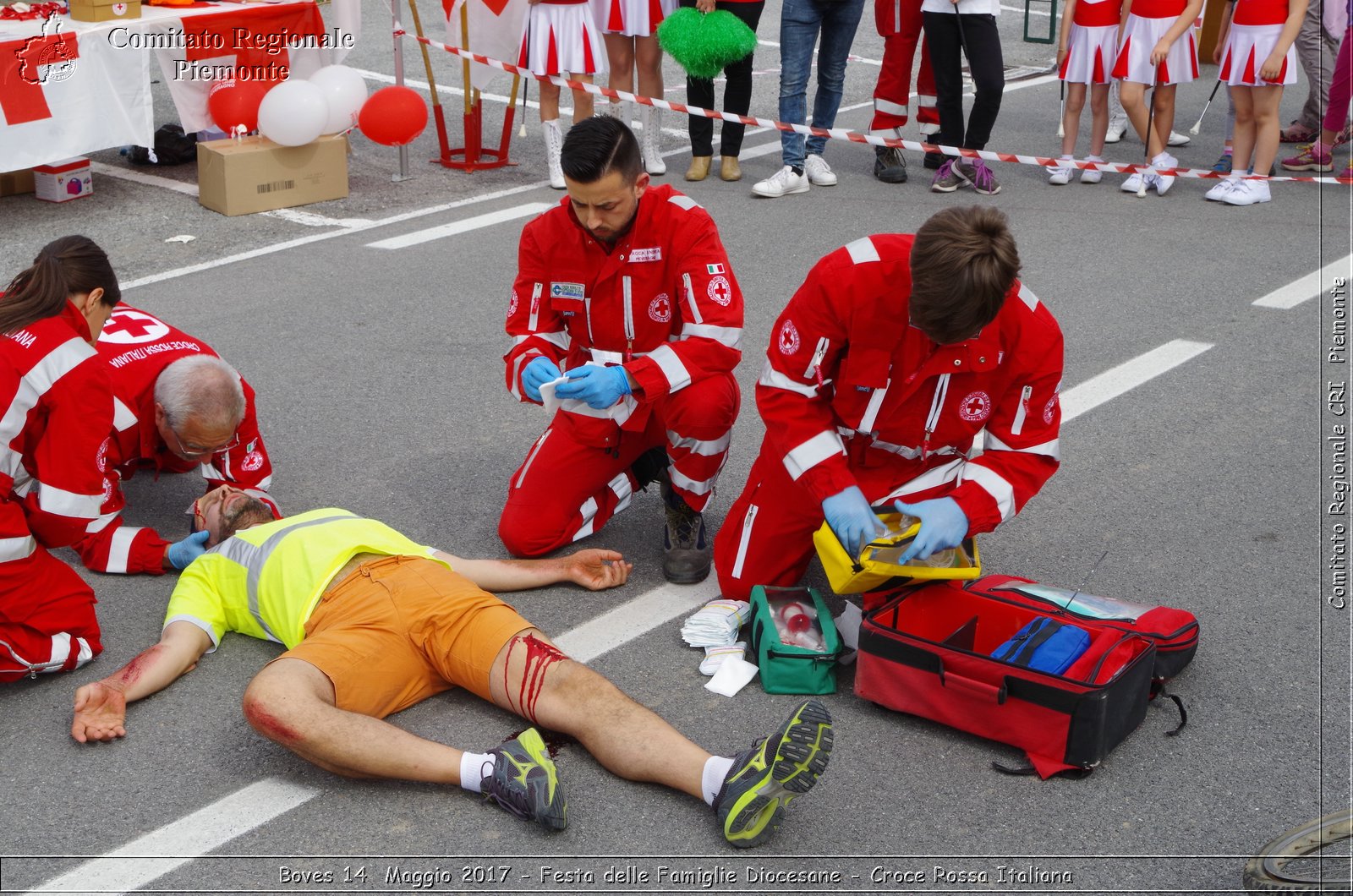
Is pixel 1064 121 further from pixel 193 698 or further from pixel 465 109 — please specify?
pixel 193 698

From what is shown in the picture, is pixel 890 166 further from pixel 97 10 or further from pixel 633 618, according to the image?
pixel 633 618

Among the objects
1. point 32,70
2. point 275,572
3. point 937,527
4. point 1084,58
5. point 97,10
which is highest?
point 97,10

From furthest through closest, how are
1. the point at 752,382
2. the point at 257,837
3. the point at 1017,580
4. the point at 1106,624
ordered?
1. the point at 752,382
2. the point at 1017,580
3. the point at 1106,624
4. the point at 257,837

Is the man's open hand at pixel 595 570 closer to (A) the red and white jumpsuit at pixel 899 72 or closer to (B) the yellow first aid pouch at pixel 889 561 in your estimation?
(B) the yellow first aid pouch at pixel 889 561

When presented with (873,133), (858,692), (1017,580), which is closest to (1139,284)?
(873,133)

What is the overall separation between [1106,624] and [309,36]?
6.75 meters

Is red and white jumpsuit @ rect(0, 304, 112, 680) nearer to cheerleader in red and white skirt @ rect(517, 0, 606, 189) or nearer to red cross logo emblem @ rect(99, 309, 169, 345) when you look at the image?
red cross logo emblem @ rect(99, 309, 169, 345)

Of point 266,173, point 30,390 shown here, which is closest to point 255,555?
point 30,390

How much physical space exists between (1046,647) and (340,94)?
5.93 meters

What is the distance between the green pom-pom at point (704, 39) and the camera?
25.5 ft

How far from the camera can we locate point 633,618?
396cm

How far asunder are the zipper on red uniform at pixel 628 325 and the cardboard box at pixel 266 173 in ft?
13.5

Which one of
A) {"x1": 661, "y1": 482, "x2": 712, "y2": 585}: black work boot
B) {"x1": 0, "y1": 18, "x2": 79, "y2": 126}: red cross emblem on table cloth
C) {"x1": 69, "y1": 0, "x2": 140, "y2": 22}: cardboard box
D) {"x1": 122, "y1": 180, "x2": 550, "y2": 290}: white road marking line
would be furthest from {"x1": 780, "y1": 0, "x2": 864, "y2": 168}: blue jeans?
{"x1": 661, "y1": 482, "x2": 712, "y2": 585}: black work boot

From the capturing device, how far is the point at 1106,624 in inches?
136
